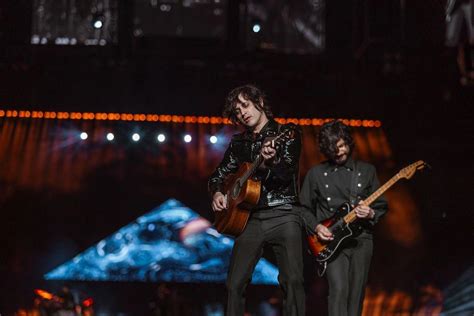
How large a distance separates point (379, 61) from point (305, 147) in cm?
173

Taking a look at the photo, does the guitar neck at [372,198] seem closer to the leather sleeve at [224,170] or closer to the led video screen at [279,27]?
the leather sleeve at [224,170]

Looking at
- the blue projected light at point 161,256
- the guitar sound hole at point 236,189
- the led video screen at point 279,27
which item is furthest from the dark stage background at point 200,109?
the guitar sound hole at point 236,189

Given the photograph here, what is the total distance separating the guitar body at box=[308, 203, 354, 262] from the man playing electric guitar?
33 mm

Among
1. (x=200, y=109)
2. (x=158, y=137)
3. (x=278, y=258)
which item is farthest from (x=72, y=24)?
(x=278, y=258)

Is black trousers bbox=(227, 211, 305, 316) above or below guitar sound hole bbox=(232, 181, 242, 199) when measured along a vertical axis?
below

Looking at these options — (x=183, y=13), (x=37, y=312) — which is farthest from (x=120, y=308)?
(x=183, y=13)

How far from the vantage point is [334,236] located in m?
5.34

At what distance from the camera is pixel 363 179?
5590 millimetres

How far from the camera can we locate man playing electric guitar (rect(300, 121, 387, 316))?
5320 mm

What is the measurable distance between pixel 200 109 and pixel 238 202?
618 centimetres

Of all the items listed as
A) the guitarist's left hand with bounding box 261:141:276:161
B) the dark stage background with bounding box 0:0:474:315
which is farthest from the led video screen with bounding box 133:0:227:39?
the guitarist's left hand with bounding box 261:141:276:161

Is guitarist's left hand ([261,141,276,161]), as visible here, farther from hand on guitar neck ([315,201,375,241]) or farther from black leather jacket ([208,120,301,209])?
hand on guitar neck ([315,201,375,241])

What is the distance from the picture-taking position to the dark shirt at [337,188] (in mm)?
5555

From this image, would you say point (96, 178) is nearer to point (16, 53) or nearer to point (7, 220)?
point (7, 220)
